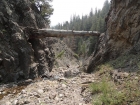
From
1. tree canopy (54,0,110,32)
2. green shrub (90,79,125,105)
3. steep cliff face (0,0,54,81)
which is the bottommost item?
green shrub (90,79,125,105)

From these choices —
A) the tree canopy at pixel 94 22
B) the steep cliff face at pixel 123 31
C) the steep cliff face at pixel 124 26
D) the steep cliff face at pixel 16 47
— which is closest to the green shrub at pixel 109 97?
the steep cliff face at pixel 123 31

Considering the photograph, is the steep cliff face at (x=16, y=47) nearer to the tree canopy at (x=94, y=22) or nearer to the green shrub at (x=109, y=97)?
the green shrub at (x=109, y=97)

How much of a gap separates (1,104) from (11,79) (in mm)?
6905

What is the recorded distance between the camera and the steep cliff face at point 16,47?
14295 mm

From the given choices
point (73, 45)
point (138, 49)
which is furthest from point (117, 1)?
point (73, 45)

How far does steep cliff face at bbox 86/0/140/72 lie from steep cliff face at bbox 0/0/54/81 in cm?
679

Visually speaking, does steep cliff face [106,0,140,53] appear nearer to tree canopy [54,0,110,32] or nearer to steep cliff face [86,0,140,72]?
steep cliff face [86,0,140,72]

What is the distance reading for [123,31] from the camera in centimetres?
1354

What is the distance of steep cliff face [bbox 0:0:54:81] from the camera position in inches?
563

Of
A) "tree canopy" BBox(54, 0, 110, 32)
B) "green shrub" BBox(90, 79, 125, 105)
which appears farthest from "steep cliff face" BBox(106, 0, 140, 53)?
"tree canopy" BBox(54, 0, 110, 32)

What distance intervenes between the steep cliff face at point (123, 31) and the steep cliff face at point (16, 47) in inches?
267

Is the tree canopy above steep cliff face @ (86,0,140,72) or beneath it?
above

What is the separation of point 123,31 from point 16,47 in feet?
33.9

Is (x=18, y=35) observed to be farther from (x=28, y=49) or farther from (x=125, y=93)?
(x=125, y=93)
